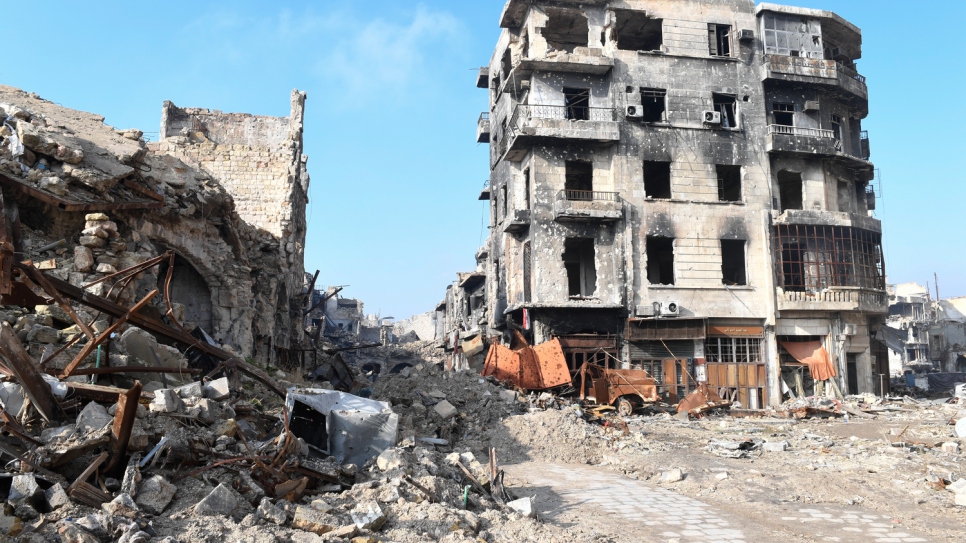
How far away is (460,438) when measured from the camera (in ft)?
44.5

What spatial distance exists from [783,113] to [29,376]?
1050 inches

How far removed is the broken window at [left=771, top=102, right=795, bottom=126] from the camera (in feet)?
85.3

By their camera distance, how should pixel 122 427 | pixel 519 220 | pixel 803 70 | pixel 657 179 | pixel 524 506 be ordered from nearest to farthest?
pixel 122 427 < pixel 524 506 < pixel 519 220 < pixel 803 70 < pixel 657 179

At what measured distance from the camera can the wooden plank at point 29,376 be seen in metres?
6.31

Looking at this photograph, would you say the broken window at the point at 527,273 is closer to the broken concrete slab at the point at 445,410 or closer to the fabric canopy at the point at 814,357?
the broken concrete slab at the point at 445,410

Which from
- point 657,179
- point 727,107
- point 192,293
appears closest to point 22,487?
point 192,293

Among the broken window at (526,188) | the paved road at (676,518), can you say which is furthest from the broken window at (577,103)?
the paved road at (676,518)

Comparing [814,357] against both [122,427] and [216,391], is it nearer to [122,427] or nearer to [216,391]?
[216,391]

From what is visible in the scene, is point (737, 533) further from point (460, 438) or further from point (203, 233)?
point (203, 233)

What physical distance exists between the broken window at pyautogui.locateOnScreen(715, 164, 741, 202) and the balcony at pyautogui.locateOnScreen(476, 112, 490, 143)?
10438 millimetres

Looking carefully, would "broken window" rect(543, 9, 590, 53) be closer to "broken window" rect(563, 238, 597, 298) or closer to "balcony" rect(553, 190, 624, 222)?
"balcony" rect(553, 190, 624, 222)

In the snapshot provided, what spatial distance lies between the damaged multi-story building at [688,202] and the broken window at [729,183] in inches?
4.6

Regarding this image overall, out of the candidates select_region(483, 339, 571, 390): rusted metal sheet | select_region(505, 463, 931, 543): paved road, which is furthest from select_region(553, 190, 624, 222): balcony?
select_region(505, 463, 931, 543): paved road

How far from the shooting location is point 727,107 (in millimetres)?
25797
